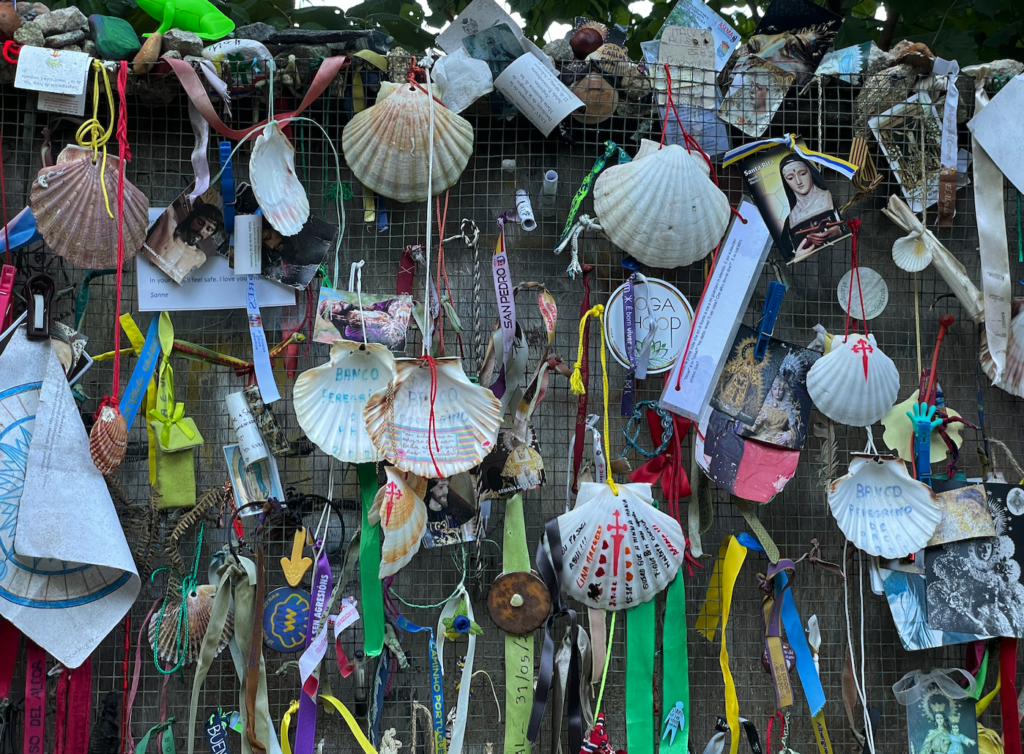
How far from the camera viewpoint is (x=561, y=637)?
162cm

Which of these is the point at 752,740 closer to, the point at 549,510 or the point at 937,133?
the point at 549,510

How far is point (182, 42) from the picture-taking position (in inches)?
59.4

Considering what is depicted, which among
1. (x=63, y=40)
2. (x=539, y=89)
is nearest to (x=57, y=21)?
(x=63, y=40)

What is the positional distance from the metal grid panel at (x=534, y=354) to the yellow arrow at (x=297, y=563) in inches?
3.8

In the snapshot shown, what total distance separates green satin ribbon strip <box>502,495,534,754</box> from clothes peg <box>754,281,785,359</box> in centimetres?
54

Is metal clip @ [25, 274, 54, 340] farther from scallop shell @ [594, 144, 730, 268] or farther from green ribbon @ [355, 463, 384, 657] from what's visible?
scallop shell @ [594, 144, 730, 268]

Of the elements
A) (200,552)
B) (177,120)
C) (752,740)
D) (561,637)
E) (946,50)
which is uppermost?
(946,50)

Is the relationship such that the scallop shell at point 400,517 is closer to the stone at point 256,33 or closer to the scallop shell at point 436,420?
the scallop shell at point 436,420

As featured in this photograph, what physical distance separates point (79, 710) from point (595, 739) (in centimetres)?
90

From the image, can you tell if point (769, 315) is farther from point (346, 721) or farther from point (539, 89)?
point (346, 721)

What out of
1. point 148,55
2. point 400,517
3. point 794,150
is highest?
point 148,55

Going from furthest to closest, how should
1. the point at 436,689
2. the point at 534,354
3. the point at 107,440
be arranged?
1. the point at 534,354
2. the point at 436,689
3. the point at 107,440

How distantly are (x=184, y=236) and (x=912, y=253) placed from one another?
53.8 inches

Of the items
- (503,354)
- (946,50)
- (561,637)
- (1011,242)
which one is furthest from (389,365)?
(946,50)
